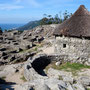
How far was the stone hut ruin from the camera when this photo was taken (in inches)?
514

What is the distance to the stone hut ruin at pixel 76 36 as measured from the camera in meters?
13.0

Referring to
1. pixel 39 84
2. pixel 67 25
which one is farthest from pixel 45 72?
pixel 67 25

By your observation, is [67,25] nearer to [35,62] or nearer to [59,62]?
[59,62]

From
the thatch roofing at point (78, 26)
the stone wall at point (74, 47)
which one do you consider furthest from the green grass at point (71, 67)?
the thatch roofing at point (78, 26)

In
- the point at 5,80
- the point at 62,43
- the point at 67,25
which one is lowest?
the point at 5,80

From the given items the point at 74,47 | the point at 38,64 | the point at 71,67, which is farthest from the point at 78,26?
the point at 38,64

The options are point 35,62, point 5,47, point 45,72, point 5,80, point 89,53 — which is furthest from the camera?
point 5,47

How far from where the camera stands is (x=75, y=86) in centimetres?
716

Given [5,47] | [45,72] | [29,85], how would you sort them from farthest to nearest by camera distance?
[5,47]
[45,72]
[29,85]

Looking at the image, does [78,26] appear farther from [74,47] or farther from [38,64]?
[38,64]

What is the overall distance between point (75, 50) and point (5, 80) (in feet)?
24.0

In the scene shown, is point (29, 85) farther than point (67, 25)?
No

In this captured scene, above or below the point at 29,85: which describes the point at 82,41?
above

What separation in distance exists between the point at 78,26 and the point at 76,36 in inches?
42.2
